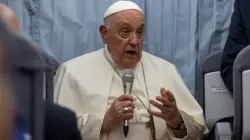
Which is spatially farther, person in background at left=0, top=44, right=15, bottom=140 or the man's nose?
the man's nose

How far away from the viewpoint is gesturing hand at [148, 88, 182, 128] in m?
2.58

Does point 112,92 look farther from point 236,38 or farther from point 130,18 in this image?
point 236,38

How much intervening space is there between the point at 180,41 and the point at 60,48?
782 millimetres

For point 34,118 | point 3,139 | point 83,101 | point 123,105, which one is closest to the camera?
point 3,139

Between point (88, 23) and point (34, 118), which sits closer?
point (34, 118)

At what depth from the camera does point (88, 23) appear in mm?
3277

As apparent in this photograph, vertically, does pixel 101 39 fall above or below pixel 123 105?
above

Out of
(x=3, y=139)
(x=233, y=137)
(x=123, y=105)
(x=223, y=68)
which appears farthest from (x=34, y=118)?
(x=223, y=68)

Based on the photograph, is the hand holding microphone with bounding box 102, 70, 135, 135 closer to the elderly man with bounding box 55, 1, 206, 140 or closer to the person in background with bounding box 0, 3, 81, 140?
the elderly man with bounding box 55, 1, 206, 140

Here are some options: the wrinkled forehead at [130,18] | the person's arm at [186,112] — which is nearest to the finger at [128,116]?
the person's arm at [186,112]

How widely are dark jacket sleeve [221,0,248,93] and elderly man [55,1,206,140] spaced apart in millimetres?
252

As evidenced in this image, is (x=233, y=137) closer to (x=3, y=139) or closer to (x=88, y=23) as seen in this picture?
(x=88, y=23)

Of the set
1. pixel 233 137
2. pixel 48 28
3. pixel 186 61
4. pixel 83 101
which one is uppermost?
pixel 48 28

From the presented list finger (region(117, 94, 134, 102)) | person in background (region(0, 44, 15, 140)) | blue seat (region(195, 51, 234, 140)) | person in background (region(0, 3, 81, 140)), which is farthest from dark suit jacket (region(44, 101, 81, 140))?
blue seat (region(195, 51, 234, 140))
